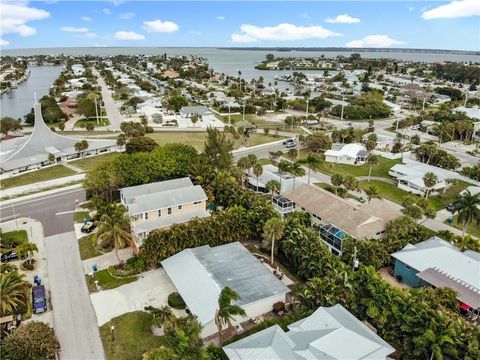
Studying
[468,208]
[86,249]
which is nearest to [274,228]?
[468,208]

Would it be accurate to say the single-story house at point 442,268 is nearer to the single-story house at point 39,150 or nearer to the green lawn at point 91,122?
the single-story house at point 39,150

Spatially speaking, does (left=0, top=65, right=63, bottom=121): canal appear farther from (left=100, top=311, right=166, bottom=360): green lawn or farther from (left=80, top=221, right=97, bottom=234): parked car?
(left=100, top=311, right=166, bottom=360): green lawn

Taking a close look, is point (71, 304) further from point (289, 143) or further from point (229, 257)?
point (289, 143)

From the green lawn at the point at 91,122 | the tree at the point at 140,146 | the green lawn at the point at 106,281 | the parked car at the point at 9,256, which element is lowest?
the green lawn at the point at 106,281

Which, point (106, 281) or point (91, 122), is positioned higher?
point (91, 122)

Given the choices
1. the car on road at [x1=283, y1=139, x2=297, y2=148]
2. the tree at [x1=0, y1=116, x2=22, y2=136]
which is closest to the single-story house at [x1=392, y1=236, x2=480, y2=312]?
the car on road at [x1=283, y1=139, x2=297, y2=148]

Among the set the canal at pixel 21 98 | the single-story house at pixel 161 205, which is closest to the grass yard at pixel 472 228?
the single-story house at pixel 161 205
